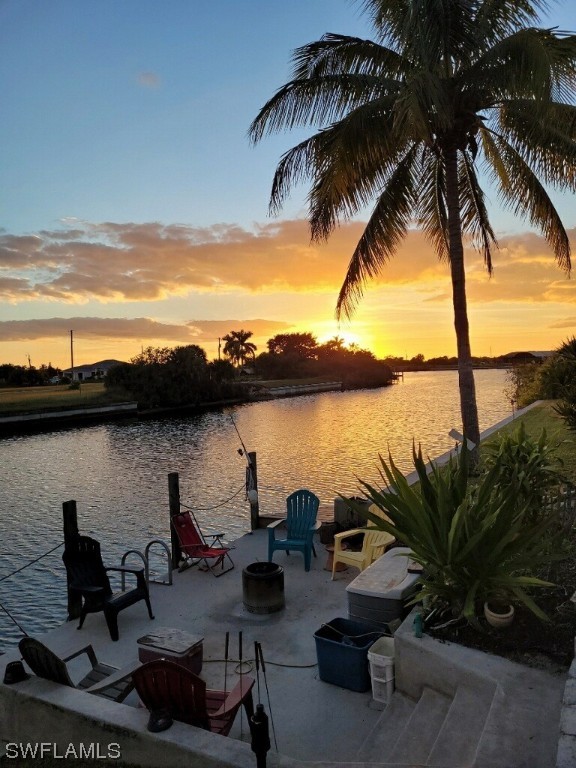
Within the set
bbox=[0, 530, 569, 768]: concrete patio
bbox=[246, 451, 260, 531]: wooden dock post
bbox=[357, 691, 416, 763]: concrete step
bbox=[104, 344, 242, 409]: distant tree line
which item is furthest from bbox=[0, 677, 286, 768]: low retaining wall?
bbox=[104, 344, 242, 409]: distant tree line

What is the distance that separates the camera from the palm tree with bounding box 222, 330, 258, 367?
123375 mm

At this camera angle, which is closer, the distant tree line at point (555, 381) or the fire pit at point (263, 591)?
the fire pit at point (263, 591)

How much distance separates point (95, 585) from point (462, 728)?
5122 millimetres

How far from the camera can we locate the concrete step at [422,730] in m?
3.94

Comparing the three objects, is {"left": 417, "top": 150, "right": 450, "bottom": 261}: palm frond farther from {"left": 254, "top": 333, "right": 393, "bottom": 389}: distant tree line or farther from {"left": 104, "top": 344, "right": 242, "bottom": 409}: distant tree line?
{"left": 254, "top": 333, "right": 393, "bottom": 389}: distant tree line

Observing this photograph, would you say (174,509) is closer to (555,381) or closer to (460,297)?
(460,297)

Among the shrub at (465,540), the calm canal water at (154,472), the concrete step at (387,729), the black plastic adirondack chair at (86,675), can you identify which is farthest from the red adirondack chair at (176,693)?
the calm canal water at (154,472)

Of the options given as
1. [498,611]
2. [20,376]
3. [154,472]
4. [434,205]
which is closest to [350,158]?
[434,205]

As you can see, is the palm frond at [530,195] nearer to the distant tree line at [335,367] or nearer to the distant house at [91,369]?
the distant tree line at [335,367]

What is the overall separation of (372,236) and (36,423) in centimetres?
3973

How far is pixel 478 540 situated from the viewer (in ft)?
14.9

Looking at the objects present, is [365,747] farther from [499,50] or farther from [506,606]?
[499,50]

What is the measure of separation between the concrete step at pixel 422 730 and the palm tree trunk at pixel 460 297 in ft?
26.0

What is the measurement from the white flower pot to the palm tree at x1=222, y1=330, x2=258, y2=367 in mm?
118188
